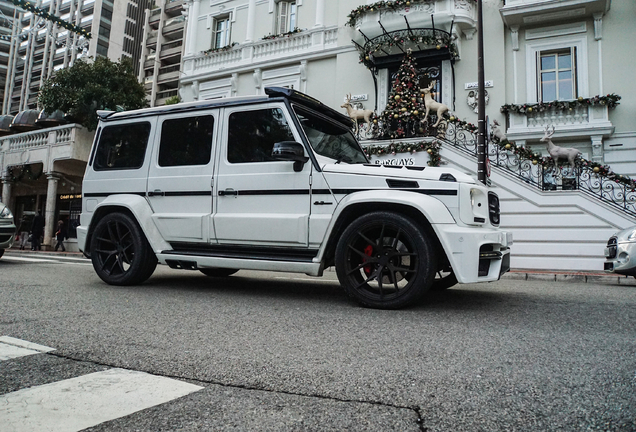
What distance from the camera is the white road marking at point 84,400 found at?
156 centimetres

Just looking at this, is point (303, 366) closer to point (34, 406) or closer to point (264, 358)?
point (264, 358)

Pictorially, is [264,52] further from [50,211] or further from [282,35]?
[50,211]

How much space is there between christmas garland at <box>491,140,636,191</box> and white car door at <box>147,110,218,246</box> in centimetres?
914

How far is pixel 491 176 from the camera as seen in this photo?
11812 mm

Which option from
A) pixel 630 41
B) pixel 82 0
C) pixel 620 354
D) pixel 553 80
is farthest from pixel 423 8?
pixel 82 0

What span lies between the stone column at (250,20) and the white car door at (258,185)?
56.4 feet

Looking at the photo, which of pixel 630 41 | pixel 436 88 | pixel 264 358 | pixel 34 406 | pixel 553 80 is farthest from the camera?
pixel 436 88

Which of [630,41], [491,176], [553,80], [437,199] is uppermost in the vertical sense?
[630,41]

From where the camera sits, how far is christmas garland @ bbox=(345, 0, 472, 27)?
51.2 feet

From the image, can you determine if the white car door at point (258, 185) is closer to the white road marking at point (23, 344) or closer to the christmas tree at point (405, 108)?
the white road marking at point (23, 344)

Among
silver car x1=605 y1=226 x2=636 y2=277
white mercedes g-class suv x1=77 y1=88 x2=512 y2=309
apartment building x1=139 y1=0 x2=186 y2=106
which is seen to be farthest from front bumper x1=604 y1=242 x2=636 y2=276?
apartment building x1=139 y1=0 x2=186 y2=106

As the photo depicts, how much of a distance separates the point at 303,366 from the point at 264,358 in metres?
0.26

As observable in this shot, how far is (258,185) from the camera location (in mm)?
4574

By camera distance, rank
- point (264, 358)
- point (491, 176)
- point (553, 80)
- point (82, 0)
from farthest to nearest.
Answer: point (82, 0) → point (553, 80) → point (491, 176) → point (264, 358)
